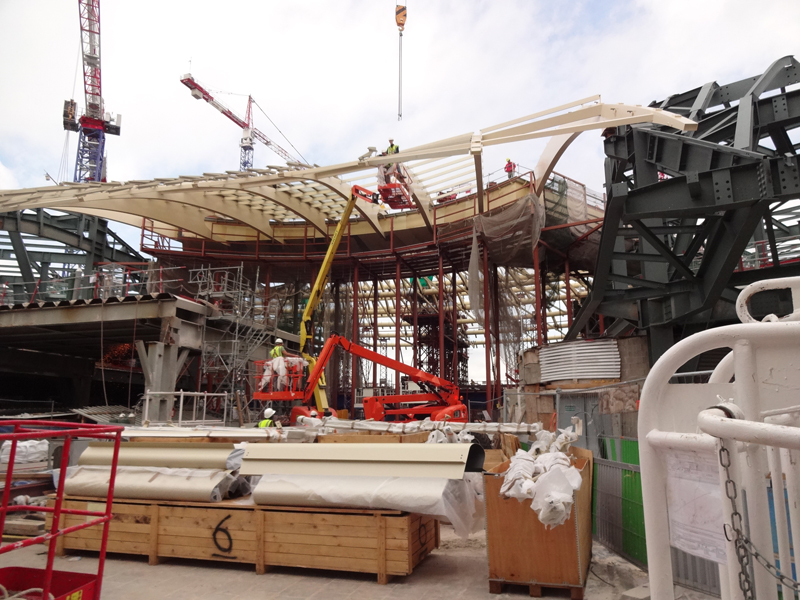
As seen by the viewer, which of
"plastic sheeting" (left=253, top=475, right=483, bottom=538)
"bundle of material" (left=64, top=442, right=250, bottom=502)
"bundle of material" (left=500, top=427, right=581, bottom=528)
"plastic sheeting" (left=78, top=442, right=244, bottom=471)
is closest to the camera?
"bundle of material" (left=500, top=427, right=581, bottom=528)

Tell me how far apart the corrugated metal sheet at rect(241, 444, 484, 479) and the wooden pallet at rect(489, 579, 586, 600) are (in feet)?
3.74

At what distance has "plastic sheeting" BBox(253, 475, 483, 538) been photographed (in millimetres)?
6379

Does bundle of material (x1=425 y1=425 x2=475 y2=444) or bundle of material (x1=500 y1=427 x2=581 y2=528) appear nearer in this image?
bundle of material (x1=500 y1=427 x2=581 y2=528)

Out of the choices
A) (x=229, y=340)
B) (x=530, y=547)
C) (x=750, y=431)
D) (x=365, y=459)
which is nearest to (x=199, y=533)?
(x=365, y=459)

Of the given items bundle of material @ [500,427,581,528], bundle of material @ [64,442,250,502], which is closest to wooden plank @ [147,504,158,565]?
bundle of material @ [64,442,250,502]

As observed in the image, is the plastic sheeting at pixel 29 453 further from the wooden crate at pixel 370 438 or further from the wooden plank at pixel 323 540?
the wooden plank at pixel 323 540

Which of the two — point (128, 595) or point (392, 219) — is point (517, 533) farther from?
point (392, 219)

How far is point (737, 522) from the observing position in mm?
1795

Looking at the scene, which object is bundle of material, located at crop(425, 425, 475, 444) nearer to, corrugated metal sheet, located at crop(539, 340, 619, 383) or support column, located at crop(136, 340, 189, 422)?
corrugated metal sheet, located at crop(539, 340, 619, 383)

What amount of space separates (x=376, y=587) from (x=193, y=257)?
89.0ft

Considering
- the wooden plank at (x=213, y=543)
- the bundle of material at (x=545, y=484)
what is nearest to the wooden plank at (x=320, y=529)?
the wooden plank at (x=213, y=543)

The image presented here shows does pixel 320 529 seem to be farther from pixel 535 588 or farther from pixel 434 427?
pixel 434 427

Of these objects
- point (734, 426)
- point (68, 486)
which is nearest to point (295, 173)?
point (68, 486)

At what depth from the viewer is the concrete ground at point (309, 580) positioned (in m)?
6.02
